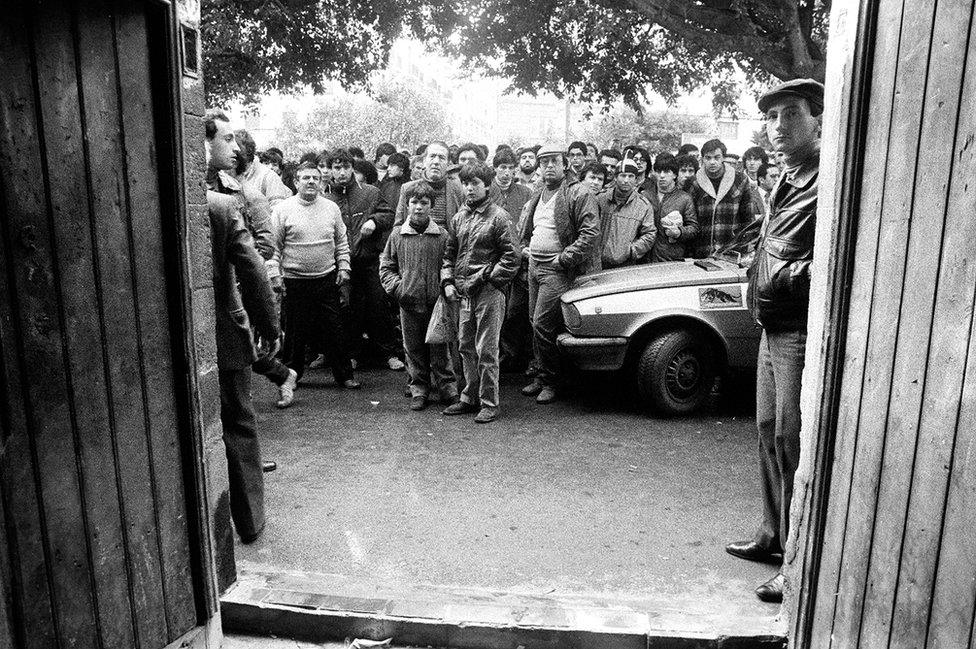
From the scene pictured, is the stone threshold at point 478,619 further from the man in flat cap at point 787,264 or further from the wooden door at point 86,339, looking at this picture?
the wooden door at point 86,339

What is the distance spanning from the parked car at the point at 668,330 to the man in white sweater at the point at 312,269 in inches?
82.6

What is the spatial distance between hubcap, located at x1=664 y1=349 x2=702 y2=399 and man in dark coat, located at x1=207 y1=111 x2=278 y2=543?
10.5ft

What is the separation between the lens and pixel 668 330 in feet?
20.1

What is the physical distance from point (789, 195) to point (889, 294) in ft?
3.86

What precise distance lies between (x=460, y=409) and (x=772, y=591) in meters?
3.32

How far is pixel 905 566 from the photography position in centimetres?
229

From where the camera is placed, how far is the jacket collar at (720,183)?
7.14m

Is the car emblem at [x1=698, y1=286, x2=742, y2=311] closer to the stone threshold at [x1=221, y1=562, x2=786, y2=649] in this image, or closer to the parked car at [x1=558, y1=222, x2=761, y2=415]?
the parked car at [x1=558, y1=222, x2=761, y2=415]

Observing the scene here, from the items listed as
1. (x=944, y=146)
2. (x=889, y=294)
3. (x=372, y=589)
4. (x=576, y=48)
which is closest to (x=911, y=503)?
(x=889, y=294)

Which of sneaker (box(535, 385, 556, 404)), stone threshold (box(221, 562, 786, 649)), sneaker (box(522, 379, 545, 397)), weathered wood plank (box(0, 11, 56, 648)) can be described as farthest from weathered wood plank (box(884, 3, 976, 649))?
sneaker (box(522, 379, 545, 397))

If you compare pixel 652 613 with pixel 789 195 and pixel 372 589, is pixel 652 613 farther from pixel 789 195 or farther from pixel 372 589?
pixel 789 195

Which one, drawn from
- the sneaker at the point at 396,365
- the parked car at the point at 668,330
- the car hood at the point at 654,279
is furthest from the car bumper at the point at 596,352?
the sneaker at the point at 396,365

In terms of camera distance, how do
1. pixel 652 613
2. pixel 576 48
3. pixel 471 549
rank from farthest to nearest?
pixel 576 48 < pixel 471 549 < pixel 652 613

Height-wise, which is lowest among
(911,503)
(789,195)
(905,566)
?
(905,566)
